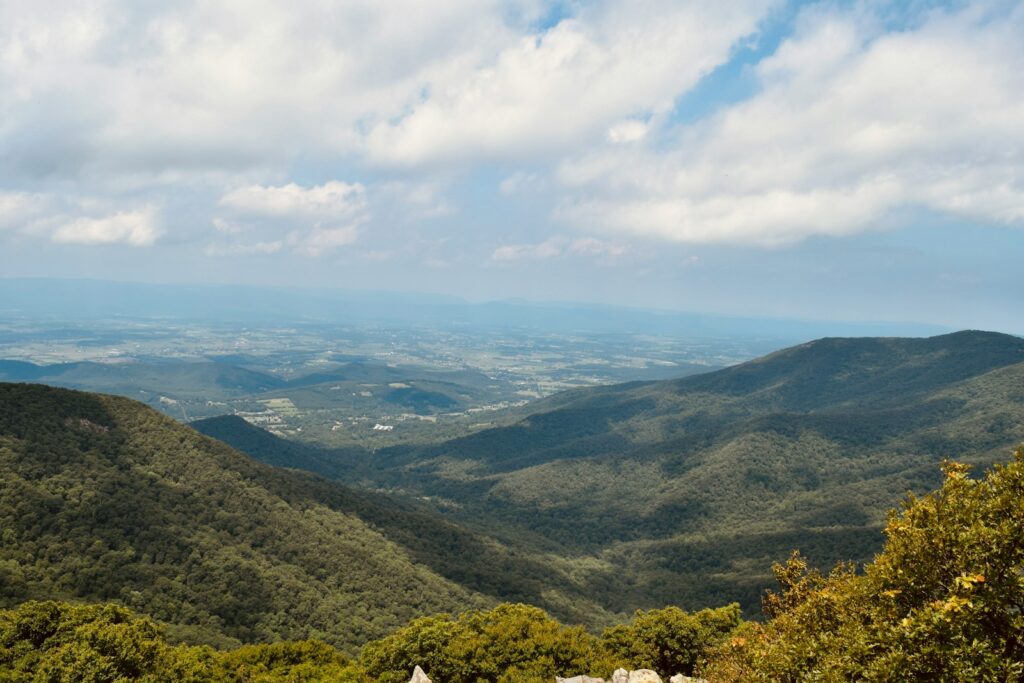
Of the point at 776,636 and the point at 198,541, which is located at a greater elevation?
the point at 776,636

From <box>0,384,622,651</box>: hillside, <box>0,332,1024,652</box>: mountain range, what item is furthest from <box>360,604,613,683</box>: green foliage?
<box>0,384,622,651</box>: hillside

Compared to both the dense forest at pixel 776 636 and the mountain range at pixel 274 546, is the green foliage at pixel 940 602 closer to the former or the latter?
the dense forest at pixel 776 636

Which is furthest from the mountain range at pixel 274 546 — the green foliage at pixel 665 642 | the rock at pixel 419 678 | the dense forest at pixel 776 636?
the green foliage at pixel 665 642

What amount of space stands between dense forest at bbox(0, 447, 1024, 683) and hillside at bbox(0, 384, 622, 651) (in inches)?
1355

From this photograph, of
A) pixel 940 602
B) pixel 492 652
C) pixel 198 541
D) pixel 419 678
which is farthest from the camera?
pixel 198 541

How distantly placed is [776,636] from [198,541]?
288 feet

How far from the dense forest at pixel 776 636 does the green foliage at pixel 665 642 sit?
13cm

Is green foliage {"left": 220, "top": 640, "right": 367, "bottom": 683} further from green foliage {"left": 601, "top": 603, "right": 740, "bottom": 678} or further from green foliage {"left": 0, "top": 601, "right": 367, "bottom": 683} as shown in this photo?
green foliage {"left": 601, "top": 603, "right": 740, "bottom": 678}

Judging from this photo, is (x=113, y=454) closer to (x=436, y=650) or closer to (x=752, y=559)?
(x=436, y=650)

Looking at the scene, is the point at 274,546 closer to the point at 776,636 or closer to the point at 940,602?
the point at 776,636

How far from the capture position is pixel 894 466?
186 metres

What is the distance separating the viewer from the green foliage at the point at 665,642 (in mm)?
48625

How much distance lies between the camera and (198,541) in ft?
281

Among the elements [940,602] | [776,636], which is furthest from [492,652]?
[940,602]
